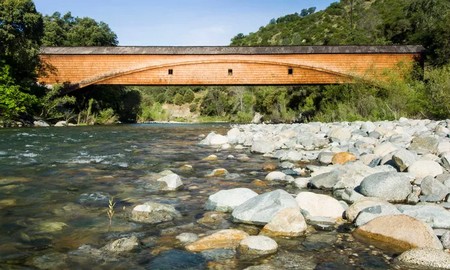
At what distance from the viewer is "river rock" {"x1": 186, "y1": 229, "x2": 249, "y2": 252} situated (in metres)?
2.18

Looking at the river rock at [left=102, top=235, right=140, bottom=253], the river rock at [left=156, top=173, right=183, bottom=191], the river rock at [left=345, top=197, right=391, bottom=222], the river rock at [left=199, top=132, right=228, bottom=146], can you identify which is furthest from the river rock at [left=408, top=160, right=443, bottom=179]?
the river rock at [left=199, top=132, right=228, bottom=146]

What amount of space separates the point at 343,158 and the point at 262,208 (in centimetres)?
259

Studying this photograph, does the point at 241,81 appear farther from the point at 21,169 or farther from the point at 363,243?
the point at 363,243

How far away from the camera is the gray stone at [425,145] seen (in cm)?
471

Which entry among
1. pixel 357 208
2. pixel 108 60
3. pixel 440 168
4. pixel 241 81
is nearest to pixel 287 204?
pixel 357 208

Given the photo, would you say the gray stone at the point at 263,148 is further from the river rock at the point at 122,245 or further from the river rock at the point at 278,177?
the river rock at the point at 122,245

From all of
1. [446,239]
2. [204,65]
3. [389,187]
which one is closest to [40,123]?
[204,65]

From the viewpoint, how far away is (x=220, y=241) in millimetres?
2248

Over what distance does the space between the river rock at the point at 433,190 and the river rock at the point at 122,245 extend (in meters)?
2.39

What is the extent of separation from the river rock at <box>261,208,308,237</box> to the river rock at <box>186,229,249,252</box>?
0.68 ft

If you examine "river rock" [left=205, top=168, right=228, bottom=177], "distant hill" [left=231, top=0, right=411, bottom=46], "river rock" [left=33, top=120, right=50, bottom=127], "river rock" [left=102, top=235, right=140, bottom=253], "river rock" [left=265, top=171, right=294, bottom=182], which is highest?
"distant hill" [left=231, top=0, right=411, bottom=46]

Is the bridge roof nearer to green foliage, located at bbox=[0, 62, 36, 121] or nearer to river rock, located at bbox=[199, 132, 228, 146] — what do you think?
green foliage, located at bbox=[0, 62, 36, 121]

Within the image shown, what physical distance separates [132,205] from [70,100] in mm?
17445

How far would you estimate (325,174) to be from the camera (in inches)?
148
